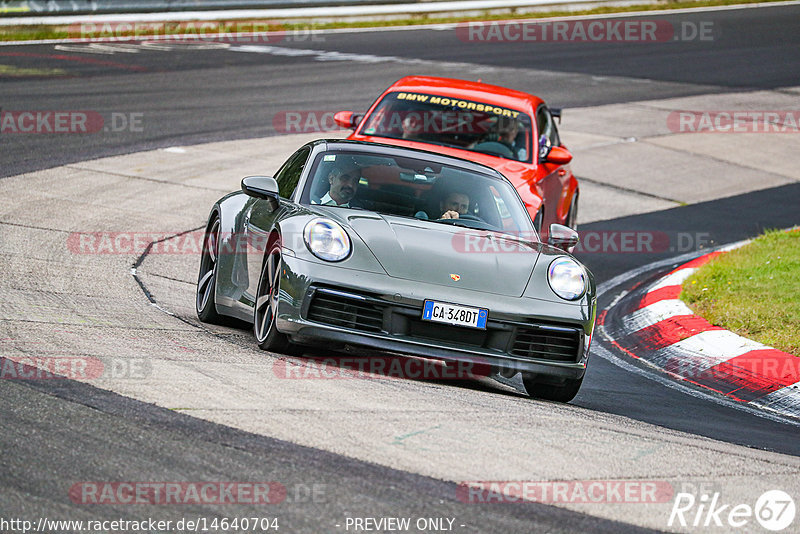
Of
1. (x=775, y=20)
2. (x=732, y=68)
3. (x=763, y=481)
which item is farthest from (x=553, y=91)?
(x=763, y=481)

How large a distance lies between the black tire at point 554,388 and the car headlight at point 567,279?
0.48 meters

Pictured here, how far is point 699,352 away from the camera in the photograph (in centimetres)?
856

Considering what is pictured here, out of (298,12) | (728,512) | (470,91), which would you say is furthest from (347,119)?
(298,12)

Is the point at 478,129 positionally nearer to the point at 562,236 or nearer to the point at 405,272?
the point at 562,236

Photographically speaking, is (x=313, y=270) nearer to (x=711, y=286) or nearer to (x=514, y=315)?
(x=514, y=315)

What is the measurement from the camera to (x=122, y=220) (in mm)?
11312

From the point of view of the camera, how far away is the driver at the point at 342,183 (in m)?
7.37

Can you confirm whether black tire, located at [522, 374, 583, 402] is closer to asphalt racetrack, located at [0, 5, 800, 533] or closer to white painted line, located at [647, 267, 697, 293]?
asphalt racetrack, located at [0, 5, 800, 533]

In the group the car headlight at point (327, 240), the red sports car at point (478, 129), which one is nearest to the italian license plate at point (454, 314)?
the car headlight at point (327, 240)

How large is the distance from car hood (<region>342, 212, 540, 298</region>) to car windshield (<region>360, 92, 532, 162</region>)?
Answer: 417 centimetres

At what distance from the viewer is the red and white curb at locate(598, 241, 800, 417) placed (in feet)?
25.1

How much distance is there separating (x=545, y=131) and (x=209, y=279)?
17.1ft

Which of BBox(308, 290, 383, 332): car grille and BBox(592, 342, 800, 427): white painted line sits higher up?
BBox(308, 290, 383, 332): car grille

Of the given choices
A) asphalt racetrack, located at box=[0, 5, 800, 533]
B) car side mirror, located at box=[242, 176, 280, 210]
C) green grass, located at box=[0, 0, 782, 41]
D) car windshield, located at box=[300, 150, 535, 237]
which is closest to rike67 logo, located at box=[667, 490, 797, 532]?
asphalt racetrack, located at box=[0, 5, 800, 533]
